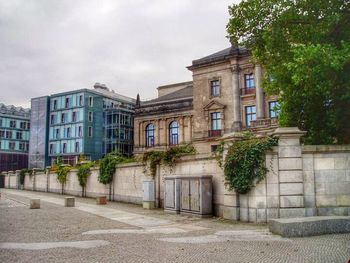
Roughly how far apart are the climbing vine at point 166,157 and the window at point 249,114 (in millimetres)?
26066

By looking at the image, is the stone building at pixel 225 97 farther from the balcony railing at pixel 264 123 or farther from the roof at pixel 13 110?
the roof at pixel 13 110

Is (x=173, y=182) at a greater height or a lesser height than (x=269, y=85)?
lesser

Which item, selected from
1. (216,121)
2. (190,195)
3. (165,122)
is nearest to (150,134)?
(165,122)

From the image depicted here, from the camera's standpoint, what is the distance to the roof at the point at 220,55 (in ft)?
148

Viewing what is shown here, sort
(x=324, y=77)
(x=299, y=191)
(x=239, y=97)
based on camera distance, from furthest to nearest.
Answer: (x=239, y=97) → (x=324, y=77) → (x=299, y=191)

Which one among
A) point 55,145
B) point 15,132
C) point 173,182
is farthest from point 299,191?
point 15,132

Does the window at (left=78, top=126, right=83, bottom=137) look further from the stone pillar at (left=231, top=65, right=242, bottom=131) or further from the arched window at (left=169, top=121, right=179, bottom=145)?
the stone pillar at (left=231, top=65, right=242, bottom=131)

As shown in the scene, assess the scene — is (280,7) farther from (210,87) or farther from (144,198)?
(210,87)

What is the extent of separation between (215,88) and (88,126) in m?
32.7

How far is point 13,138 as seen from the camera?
3462 inches

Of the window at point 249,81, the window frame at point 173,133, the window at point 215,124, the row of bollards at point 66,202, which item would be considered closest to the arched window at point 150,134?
the window frame at point 173,133

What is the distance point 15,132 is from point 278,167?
85.8 metres

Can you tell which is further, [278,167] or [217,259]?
[278,167]

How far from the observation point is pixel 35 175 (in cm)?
4144
